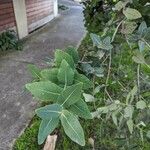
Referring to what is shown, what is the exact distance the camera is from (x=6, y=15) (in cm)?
607

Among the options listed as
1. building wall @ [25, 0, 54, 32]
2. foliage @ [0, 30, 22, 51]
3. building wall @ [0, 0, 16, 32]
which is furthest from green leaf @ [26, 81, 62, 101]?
building wall @ [25, 0, 54, 32]

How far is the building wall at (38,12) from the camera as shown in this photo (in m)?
7.25

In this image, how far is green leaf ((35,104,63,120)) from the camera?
20.5 inches

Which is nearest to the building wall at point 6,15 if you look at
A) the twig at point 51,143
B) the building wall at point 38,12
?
the building wall at point 38,12

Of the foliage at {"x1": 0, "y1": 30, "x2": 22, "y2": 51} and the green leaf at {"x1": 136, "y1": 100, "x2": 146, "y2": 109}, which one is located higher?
the green leaf at {"x1": 136, "y1": 100, "x2": 146, "y2": 109}

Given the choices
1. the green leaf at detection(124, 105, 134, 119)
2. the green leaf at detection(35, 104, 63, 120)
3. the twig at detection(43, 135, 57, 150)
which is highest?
the green leaf at detection(35, 104, 63, 120)

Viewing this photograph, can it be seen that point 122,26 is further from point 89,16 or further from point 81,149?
point 81,149

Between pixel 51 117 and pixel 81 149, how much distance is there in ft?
8.29

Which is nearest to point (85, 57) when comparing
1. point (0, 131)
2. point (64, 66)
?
point (64, 66)

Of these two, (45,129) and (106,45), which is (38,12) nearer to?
(106,45)

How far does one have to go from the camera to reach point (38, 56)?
5641 mm

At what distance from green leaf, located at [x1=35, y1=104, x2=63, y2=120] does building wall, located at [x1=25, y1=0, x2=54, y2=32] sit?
22.6 ft

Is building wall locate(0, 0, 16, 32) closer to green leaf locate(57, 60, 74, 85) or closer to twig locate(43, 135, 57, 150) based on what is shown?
twig locate(43, 135, 57, 150)

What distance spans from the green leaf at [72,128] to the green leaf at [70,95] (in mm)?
24
